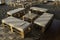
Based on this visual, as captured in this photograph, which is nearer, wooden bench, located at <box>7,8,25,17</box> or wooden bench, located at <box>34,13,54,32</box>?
wooden bench, located at <box>34,13,54,32</box>

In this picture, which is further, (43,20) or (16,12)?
(16,12)

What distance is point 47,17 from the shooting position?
14.2 feet

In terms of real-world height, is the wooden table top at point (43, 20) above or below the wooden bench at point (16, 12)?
above

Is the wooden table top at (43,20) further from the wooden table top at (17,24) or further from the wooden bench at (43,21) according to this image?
the wooden table top at (17,24)

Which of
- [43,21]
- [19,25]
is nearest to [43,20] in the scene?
[43,21]

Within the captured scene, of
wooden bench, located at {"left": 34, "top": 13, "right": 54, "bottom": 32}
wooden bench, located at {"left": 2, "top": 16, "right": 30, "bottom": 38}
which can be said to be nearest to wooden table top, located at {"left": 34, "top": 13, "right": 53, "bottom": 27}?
wooden bench, located at {"left": 34, "top": 13, "right": 54, "bottom": 32}

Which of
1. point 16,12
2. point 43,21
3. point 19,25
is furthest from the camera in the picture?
point 16,12

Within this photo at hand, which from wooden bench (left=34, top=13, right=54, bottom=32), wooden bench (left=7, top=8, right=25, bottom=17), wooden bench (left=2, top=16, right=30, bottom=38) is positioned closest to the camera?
wooden bench (left=2, top=16, right=30, bottom=38)

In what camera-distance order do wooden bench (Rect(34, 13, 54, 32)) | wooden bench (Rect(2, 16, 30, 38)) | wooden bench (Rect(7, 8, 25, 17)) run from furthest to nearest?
Answer: wooden bench (Rect(7, 8, 25, 17)) < wooden bench (Rect(34, 13, 54, 32)) < wooden bench (Rect(2, 16, 30, 38))

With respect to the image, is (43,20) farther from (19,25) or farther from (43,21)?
(19,25)

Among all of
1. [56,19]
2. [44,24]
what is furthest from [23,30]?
[56,19]

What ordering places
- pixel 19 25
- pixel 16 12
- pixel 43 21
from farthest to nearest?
pixel 16 12, pixel 43 21, pixel 19 25

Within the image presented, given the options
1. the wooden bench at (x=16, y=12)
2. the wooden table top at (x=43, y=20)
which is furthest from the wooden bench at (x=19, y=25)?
the wooden bench at (x=16, y=12)

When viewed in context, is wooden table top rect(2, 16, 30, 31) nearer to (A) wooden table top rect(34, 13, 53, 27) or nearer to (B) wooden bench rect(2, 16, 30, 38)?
(B) wooden bench rect(2, 16, 30, 38)
